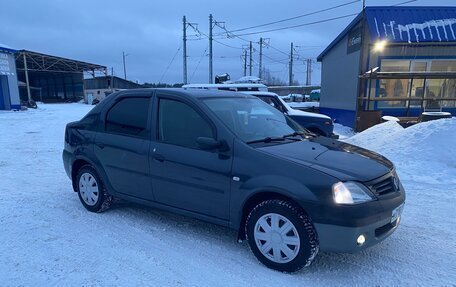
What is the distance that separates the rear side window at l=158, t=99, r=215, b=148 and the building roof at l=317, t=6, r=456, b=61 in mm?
13248

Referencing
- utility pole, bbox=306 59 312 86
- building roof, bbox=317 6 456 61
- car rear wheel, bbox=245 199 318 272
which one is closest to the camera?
car rear wheel, bbox=245 199 318 272

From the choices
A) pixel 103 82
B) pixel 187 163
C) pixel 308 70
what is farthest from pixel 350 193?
pixel 308 70

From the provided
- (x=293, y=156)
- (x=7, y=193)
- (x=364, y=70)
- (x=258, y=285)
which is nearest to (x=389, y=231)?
(x=293, y=156)

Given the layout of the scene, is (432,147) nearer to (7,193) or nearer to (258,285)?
(258,285)

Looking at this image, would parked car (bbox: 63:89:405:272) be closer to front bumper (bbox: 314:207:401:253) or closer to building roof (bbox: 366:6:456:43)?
front bumper (bbox: 314:207:401:253)

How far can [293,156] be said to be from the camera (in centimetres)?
329

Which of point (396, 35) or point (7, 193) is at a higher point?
point (396, 35)

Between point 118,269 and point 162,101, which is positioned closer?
point 118,269

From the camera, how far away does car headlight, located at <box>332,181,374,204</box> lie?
2.94 metres

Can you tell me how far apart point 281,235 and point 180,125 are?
1.70m

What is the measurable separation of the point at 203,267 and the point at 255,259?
55 cm

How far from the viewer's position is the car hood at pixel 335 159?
312 cm

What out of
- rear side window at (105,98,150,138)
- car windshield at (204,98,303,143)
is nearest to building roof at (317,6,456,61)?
car windshield at (204,98,303,143)

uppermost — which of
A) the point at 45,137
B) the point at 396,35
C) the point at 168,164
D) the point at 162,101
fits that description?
the point at 396,35
